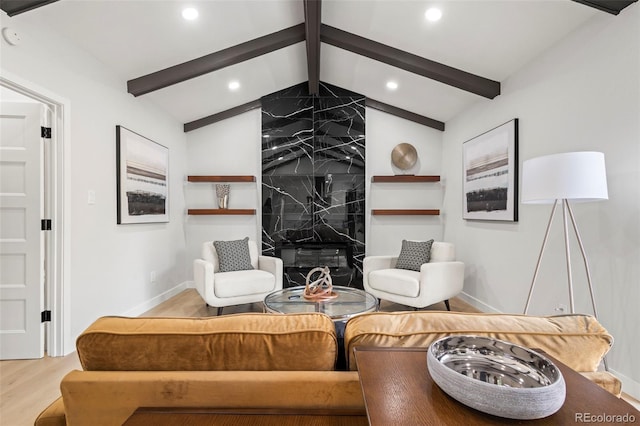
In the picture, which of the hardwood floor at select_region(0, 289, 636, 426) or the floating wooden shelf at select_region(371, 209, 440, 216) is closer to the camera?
the hardwood floor at select_region(0, 289, 636, 426)

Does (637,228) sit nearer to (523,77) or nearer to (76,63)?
(523,77)

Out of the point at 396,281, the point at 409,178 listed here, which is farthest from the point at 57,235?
the point at 409,178

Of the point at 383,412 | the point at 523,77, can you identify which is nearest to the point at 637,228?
the point at 523,77

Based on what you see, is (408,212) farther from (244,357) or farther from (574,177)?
(244,357)

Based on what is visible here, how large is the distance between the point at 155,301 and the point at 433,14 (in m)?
4.11

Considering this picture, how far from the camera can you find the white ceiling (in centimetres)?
238

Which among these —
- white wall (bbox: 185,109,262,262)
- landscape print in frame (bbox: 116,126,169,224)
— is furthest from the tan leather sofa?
white wall (bbox: 185,109,262,262)

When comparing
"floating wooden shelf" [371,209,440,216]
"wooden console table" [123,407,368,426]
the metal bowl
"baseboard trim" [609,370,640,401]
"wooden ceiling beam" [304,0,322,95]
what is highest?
"wooden ceiling beam" [304,0,322,95]

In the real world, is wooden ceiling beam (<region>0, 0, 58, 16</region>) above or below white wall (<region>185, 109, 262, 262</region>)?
above

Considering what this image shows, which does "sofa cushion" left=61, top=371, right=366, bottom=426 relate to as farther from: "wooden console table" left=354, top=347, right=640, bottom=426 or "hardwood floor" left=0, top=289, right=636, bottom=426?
"hardwood floor" left=0, top=289, right=636, bottom=426

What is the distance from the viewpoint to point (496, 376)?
74 centimetres

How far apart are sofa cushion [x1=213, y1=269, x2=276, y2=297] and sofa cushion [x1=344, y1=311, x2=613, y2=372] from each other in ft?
8.48
